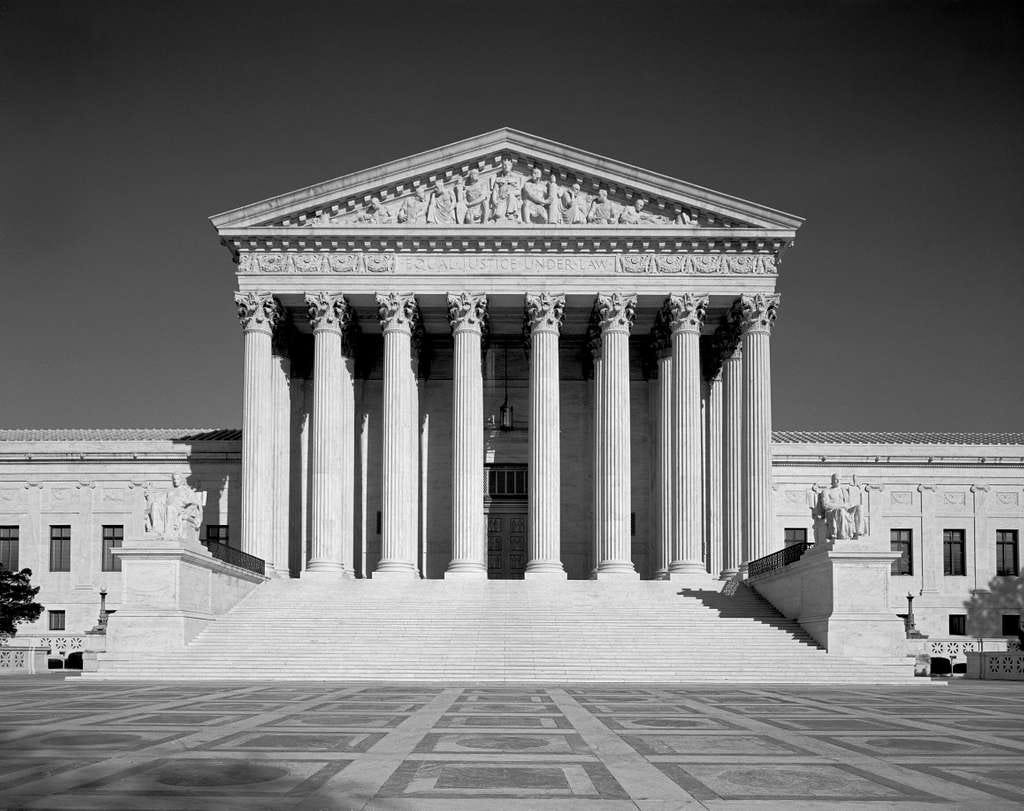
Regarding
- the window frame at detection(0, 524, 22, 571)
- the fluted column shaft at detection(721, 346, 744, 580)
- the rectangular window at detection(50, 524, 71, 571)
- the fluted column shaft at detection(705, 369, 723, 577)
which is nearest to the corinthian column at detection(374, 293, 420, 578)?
the fluted column shaft at detection(705, 369, 723, 577)

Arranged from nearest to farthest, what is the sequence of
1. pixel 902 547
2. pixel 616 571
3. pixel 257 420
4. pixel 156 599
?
pixel 156 599, pixel 616 571, pixel 257 420, pixel 902 547

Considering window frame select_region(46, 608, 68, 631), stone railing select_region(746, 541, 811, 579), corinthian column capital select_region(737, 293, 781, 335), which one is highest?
corinthian column capital select_region(737, 293, 781, 335)

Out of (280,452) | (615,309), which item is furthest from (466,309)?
(280,452)

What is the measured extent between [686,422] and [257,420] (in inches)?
763

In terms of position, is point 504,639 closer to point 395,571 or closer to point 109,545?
point 395,571

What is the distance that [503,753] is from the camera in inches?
573

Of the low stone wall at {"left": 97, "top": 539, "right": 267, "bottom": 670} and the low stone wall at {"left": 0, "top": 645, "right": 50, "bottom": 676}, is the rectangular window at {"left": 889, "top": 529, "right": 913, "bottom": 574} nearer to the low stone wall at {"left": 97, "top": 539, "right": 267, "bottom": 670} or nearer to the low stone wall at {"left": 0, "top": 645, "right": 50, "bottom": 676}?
the low stone wall at {"left": 97, "top": 539, "right": 267, "bottom": 670}

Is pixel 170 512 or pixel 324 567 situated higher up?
pixel 170 512

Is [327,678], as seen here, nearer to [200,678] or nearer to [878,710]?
[200,678]

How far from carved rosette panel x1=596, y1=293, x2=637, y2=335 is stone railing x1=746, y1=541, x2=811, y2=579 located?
479 inches

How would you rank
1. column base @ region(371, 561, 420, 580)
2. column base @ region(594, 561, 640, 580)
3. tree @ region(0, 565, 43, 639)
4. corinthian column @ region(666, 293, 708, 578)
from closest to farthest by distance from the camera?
tree @ region(0, 565, 43, 639) < column base @ region(371, 561, 420, 580) < column base @ region(594, 561, 640, 580) < corinthian column @ region(666, 293, 708, 578)

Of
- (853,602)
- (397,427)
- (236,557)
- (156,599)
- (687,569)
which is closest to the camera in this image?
(156,599)

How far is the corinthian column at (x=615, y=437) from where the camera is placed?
51.3 meters

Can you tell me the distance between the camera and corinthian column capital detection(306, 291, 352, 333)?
2055 inches
